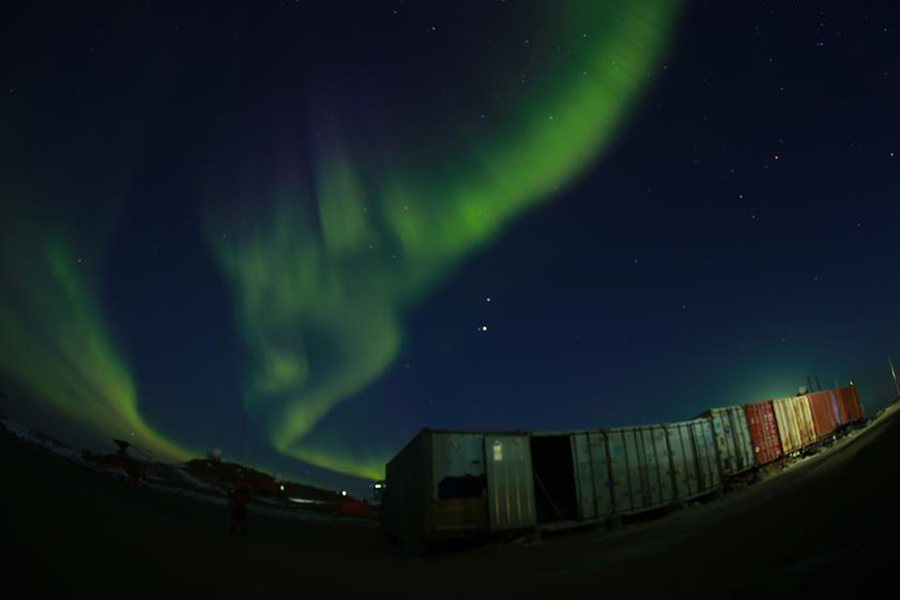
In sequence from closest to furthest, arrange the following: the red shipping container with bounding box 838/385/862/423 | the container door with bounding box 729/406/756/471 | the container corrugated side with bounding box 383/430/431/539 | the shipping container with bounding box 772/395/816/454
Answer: the container corrugated side with bounding box 383/430/431/539
the container door with bounding box 729/406/756/471
the shipping container with bounding box 772/395/816/454
the red shipping container with bounding box 838/385/862/423

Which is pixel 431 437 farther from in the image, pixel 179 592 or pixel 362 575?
pixel 179 592

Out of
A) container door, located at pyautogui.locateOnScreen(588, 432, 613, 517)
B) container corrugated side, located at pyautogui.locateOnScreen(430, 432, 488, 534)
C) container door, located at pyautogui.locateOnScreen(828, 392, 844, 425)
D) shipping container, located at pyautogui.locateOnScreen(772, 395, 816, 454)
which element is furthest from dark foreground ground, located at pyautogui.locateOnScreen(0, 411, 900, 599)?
container door, located at pyautogui.locateOnScreen(828, 392, 844, 425)

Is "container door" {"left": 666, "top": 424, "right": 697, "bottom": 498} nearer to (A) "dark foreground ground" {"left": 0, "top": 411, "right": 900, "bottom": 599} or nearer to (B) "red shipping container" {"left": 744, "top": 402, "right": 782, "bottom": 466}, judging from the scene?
(B) "red shipping container" {"left": 744, "top": 402, "right": 782, "bottom": 466}

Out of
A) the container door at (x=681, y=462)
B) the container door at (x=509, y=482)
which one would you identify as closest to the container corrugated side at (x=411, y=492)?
the container door at (x=509, y=482)

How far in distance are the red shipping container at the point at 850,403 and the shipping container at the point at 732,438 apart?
14806mm

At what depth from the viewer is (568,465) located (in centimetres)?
1758

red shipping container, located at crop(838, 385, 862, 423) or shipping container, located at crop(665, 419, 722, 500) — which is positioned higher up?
red shipping container, located at crop(838, 385, 862, 423)

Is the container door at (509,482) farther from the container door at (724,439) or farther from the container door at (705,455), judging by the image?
the container door at (724,439)

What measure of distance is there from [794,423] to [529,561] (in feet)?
76.4

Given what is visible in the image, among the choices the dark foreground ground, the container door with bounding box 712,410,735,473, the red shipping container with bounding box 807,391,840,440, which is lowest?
the dark foreground ground

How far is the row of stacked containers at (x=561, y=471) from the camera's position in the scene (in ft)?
47.0

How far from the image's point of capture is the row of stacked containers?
14336mm

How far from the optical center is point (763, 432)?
73.4 feet

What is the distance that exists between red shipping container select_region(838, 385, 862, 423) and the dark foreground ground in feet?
98.9
